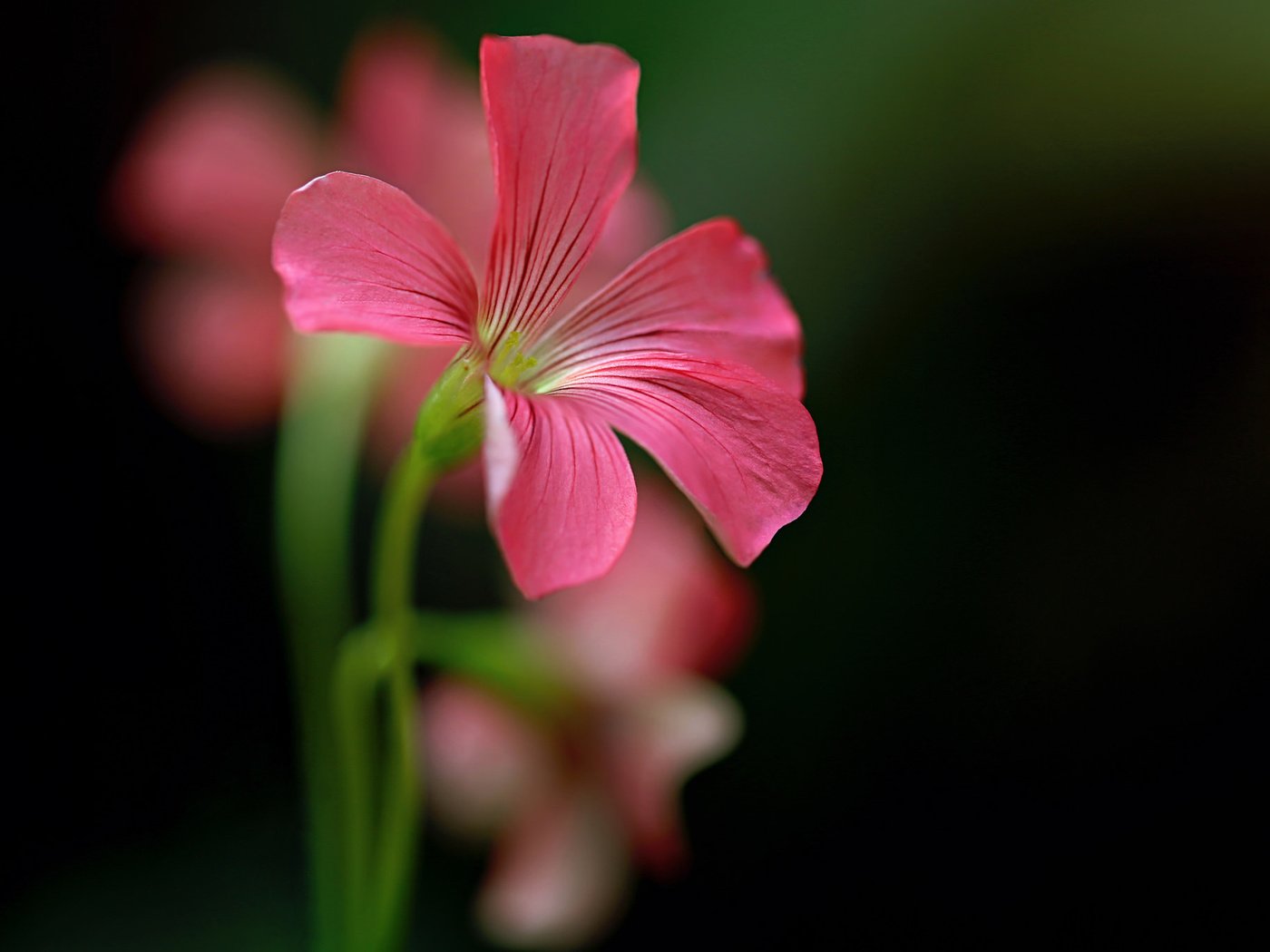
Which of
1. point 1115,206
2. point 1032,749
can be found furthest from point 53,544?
point 1115,206

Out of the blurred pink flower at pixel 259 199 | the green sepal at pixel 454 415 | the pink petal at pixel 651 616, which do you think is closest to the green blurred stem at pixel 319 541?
the blurred pink flower at pixel 259 199

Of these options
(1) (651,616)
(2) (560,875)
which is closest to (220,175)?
(1) (651,616)

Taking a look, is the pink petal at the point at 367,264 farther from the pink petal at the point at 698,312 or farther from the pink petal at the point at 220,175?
the pink petal at the point at 220,175

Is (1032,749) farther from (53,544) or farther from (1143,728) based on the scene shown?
(53,544)

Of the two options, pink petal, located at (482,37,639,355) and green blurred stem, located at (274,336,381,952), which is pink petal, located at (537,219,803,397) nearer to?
pink petal, located at (482,37,639,355)

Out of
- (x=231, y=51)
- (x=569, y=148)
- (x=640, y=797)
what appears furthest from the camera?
(x=231, y=51)

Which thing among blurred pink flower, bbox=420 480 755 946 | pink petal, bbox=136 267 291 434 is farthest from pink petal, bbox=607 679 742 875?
pink petal, bbox=136 267 291 434
